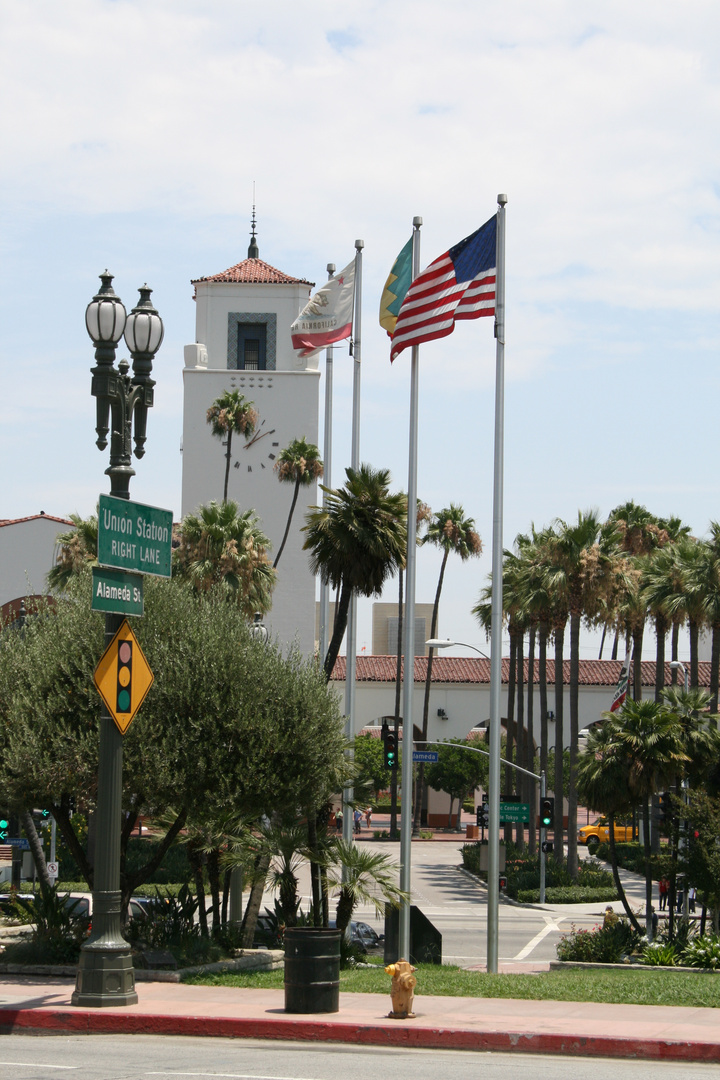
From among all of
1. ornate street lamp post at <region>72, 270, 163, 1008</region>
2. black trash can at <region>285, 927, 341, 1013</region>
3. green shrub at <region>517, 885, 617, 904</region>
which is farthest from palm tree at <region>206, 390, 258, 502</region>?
black trash can at <region>285, 927, 341, 1013</region>

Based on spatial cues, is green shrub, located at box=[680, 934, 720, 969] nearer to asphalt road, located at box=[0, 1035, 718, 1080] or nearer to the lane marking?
asphalt road, located at box=[0, 1035, 718, 1080]

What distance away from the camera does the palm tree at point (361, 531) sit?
24.5m

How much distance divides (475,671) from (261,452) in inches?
732

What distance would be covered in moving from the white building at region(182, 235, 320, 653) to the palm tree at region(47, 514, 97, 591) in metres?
21.5

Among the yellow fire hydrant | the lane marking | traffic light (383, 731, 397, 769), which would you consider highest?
traffic light (383, 731, 397, 769)

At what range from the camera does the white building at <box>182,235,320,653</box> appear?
69.3m

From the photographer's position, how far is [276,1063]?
10.9 metres

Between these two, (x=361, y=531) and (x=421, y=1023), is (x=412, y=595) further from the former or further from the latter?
(x=421, y=1023)

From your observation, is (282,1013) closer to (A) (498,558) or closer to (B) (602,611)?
(A) (498,558)

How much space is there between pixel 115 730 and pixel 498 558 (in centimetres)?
976

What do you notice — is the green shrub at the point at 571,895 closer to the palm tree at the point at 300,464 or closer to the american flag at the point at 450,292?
the palm tree at the point at 300,464

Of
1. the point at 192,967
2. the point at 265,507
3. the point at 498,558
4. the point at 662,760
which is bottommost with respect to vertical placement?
the point at 192,967

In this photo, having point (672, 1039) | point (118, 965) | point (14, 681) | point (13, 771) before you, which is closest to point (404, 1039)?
point (672, 1039)

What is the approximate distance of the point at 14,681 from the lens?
696 inches
